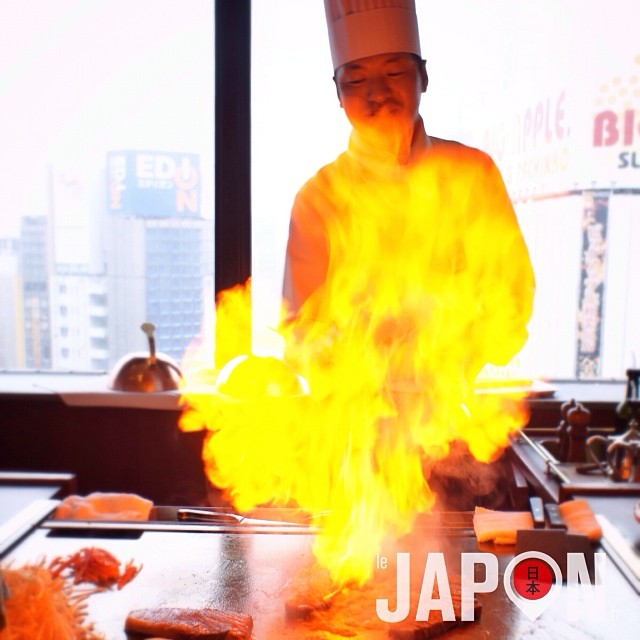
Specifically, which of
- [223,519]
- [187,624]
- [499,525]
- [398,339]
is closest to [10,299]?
[223,519]

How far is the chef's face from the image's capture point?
Result: 250 centimetres

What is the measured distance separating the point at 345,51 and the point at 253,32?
1468mm

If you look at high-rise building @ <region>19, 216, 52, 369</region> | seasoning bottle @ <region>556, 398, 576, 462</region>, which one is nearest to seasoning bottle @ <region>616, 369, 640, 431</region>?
seasoning bottle @ <region>556, 398, 576, 462</region>

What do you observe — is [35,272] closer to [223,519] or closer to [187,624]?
[223,519]

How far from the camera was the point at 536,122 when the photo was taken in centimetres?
389

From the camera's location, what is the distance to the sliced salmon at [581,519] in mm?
2055

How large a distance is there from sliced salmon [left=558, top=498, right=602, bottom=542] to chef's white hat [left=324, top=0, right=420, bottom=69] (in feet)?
5.49

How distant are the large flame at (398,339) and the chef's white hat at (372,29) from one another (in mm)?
494

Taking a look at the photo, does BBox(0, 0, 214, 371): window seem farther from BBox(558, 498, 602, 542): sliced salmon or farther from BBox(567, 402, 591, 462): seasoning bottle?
BBox(558, 498, 602, 542): sliced salmon

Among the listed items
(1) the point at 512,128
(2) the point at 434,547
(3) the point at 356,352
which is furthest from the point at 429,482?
(1) the point at 512,128

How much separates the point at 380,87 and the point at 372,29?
212 mm

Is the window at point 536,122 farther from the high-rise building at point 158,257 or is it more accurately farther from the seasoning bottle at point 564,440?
the seasoning bottle at point 564,440

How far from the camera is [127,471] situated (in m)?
3.78

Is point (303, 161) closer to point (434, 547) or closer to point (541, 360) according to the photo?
point (541, 360)
